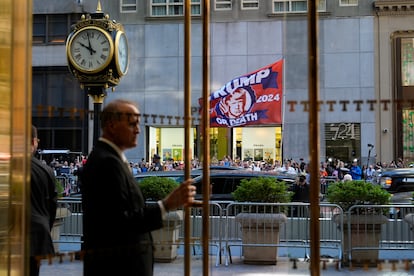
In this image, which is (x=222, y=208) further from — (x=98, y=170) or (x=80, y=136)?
(x=98, y=170)

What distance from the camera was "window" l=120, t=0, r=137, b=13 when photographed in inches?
178

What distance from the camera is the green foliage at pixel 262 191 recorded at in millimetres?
7477

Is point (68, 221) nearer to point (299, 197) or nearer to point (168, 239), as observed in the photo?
point (299, 197)

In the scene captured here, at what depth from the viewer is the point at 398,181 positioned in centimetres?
911

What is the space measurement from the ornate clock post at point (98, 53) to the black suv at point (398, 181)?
481 cm

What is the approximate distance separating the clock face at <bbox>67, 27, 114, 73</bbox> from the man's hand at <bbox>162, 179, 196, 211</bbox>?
2428mm

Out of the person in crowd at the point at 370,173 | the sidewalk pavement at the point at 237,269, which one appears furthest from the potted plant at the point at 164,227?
the person in crowd at the point at 370,173

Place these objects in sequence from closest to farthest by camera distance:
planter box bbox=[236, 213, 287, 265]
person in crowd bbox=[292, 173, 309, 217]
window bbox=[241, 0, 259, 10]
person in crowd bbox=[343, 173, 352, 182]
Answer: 1. window bbox=[241, 0, 259, 10]
2. person in crowd bbox=[343, 173, 352, 182]
3. person in crowd bbox=[292, 173, 309, 217]
4. planter box bbox=[236, 213, 287, 265]

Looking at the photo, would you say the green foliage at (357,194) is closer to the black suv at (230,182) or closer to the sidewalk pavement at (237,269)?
the black suv at (230,182)

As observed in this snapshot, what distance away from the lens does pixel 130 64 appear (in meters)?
5.16

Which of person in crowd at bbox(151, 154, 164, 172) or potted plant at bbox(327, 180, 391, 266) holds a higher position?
person in crowd at bbox(151, 154, 164, 172)

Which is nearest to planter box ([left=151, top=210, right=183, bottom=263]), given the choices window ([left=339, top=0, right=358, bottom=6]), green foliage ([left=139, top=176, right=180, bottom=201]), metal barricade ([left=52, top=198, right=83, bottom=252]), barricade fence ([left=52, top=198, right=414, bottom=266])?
green foliage ([left=139, top=176, right=180, bottom=201])

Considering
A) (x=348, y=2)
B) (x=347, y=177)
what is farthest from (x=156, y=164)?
(x=347, y=177)

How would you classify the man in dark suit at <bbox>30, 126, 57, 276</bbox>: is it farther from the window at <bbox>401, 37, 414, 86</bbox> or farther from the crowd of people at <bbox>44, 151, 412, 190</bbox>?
the window at <bbox>401, 37, 414, 86</bbox>
